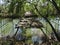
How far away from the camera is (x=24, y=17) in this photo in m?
5.60

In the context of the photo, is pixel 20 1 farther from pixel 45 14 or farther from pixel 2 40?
pixel 2 40

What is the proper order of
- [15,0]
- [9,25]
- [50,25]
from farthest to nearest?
[9,25] → [50,25] → [15,0]

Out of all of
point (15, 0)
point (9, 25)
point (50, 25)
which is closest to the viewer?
point (15, 0)

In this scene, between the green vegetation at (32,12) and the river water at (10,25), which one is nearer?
the green vegetation at (32,12)

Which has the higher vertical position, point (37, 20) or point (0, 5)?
point (0, 5)

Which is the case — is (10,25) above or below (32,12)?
below

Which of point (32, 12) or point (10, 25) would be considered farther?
point (10, 25)

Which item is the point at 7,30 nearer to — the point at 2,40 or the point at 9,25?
the point at 9,25

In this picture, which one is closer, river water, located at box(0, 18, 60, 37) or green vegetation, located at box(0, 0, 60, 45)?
green vegetation, located at box(0, 0, 60, 45)

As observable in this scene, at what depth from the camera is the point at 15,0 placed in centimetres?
494

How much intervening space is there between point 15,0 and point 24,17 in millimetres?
774

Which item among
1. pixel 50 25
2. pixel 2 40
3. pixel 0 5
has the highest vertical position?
pixel 0 5

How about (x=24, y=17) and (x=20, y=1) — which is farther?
(x=24, y=17)

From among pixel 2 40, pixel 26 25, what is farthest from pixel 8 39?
pixel 26 25
